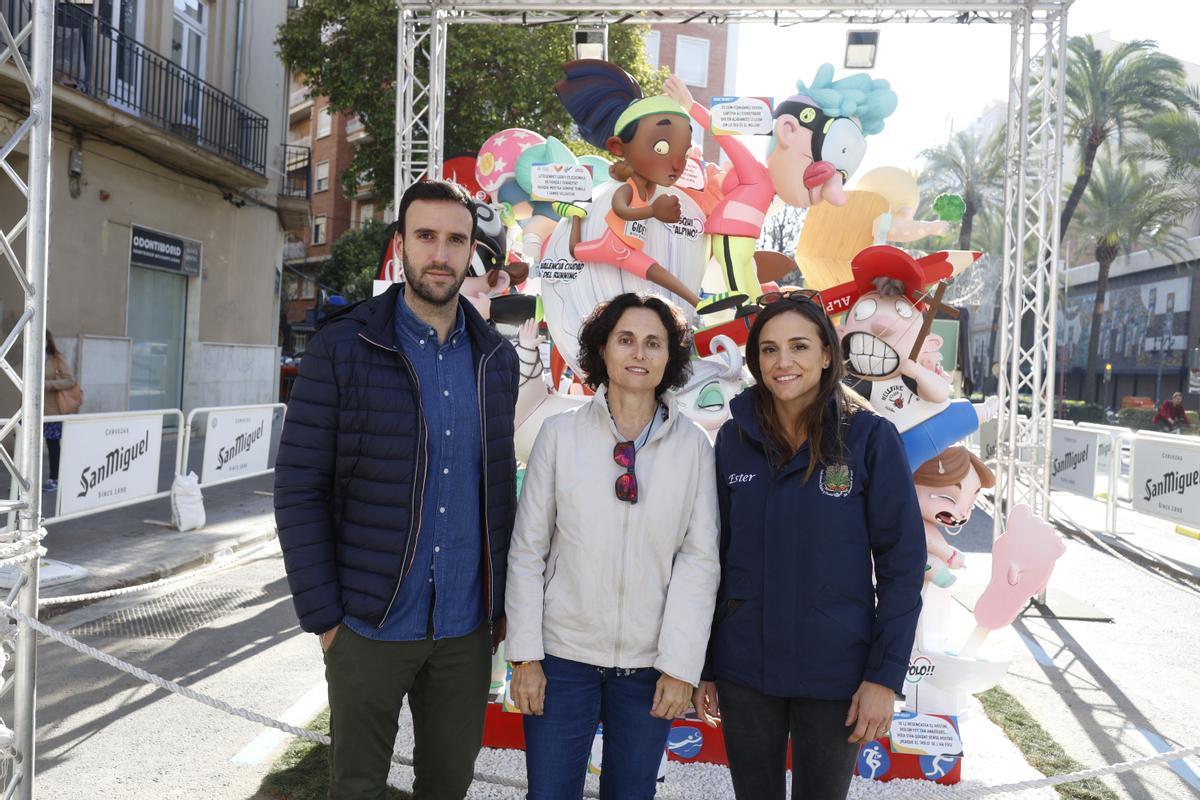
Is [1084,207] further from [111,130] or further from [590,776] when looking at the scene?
[590,776]

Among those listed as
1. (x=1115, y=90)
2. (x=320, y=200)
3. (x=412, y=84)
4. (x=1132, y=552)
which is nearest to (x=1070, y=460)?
(x=1132, y=552)

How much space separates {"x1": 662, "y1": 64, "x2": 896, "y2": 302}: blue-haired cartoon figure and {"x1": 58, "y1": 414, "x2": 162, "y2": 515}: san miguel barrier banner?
459 cm

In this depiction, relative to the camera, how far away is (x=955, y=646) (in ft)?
12.8

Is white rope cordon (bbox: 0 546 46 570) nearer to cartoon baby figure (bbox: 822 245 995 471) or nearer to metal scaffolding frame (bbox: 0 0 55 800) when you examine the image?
metal scaffolding frame (bbox: 0 0 55 800)

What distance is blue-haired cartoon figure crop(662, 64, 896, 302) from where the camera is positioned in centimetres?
453

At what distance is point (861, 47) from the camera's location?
6.42 meters

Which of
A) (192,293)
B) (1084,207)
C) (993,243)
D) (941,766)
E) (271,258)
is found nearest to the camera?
(941,766)

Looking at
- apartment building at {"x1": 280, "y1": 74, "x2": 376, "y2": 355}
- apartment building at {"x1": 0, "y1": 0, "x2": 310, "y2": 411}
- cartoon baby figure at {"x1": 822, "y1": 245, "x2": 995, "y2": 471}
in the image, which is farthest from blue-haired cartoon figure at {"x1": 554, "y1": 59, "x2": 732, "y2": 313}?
apartment building at {"x1": 280, "y1": 74, "x2": 376, "y2": 355}

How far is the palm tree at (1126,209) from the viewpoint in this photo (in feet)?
84.6

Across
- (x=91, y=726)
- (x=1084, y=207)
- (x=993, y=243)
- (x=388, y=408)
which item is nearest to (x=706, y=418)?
(x=388, y=408)

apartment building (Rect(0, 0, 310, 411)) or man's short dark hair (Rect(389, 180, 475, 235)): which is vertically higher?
apartment building (Rect(0, 0, 310, 411))

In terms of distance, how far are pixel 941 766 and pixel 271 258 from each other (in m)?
16.1

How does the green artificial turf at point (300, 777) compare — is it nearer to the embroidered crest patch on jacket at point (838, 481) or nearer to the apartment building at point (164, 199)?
the embroidered crest patch on jacket at point (838, 481)

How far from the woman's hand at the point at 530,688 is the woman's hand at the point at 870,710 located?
74cm
